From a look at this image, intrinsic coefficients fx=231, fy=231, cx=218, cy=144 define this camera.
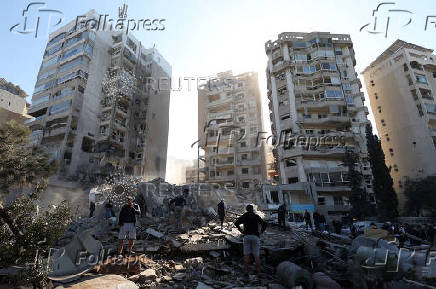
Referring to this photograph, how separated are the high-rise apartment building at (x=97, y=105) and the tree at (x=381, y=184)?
37.1 metres

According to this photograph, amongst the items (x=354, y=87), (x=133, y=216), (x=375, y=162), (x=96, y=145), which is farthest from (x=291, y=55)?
(x=133, y=216)

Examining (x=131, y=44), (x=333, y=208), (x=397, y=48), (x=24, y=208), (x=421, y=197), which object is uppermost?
(x=131, y=44)

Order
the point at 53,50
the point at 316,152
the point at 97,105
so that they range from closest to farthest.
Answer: the point at 316,152
the point at 97,105
the point at 53,50

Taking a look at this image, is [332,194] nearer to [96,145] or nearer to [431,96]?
[431,96]

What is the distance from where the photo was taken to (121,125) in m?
41.2

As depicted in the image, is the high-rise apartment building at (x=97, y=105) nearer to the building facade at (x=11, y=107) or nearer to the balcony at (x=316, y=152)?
the building facade at (x=11, y=107)

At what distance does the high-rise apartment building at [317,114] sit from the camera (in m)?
32.7

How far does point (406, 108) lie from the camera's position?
42.5 meters

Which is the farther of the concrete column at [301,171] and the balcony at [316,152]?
the balcony at [316,152]

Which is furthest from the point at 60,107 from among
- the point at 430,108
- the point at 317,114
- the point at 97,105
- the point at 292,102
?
the point at 430,108

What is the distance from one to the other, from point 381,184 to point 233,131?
26391 millimetres

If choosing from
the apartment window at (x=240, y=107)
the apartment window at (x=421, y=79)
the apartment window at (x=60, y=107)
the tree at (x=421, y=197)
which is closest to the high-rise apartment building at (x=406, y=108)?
the apartment window at (x=421, y=79)

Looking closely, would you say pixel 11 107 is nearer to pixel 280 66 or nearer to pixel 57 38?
pixel 280 66

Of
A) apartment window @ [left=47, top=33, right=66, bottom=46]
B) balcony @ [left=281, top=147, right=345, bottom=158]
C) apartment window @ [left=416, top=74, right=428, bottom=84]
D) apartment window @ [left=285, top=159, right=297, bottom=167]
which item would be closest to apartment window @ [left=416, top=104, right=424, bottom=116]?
apartment window @ [left=416, top=74, right=428, bottom=84]
